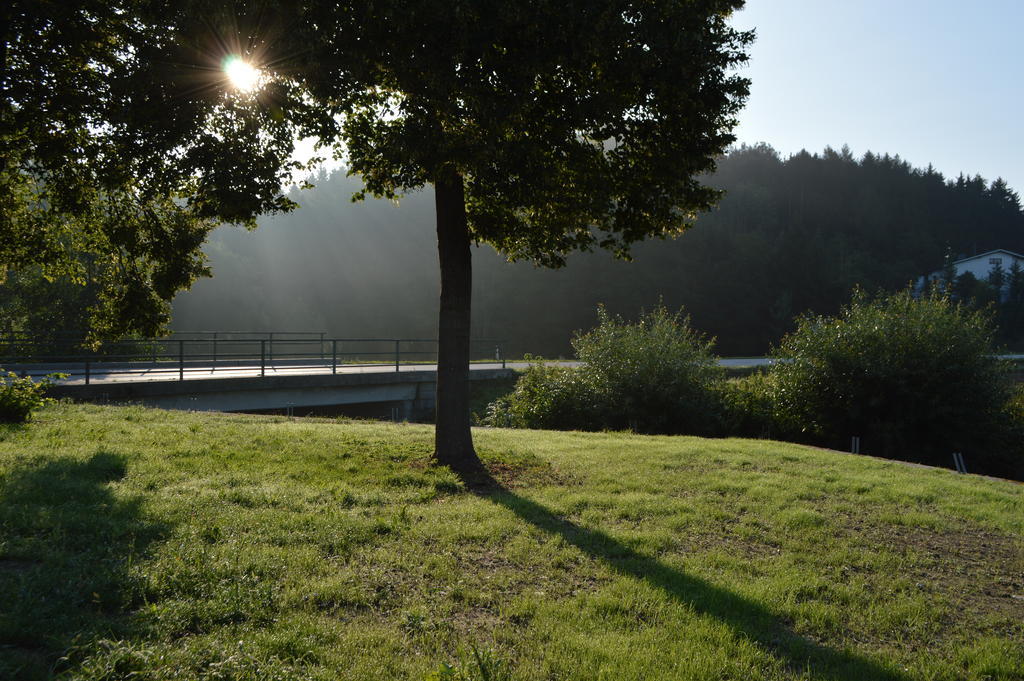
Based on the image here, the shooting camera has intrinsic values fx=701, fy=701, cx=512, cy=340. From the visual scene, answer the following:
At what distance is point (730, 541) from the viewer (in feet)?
19.5

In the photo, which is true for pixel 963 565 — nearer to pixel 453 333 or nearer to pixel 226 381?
pixel 453 333

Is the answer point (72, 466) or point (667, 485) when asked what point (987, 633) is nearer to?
point (667, 485)

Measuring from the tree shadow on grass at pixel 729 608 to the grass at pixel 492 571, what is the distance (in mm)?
19

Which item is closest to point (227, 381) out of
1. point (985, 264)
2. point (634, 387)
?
point (634, 387)

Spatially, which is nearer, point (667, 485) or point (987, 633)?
point (987, 633)

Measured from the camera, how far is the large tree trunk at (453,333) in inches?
355

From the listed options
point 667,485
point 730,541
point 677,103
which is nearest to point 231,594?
point 730,541

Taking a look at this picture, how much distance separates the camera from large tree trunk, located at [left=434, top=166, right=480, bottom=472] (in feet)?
29.6

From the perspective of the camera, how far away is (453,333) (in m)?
8.99

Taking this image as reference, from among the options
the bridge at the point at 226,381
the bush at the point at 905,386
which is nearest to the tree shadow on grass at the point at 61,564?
the bridge at the point at 226,381

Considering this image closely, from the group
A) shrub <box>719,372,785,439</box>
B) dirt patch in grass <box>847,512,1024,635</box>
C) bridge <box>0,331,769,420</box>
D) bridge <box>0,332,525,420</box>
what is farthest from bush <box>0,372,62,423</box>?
shrub <box>719,372,785,439</box>

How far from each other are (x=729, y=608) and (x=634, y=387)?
38.3ft

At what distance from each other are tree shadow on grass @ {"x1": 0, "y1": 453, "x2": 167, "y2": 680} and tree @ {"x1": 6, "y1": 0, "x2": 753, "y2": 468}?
3.22m

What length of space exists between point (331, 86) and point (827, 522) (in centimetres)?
628
